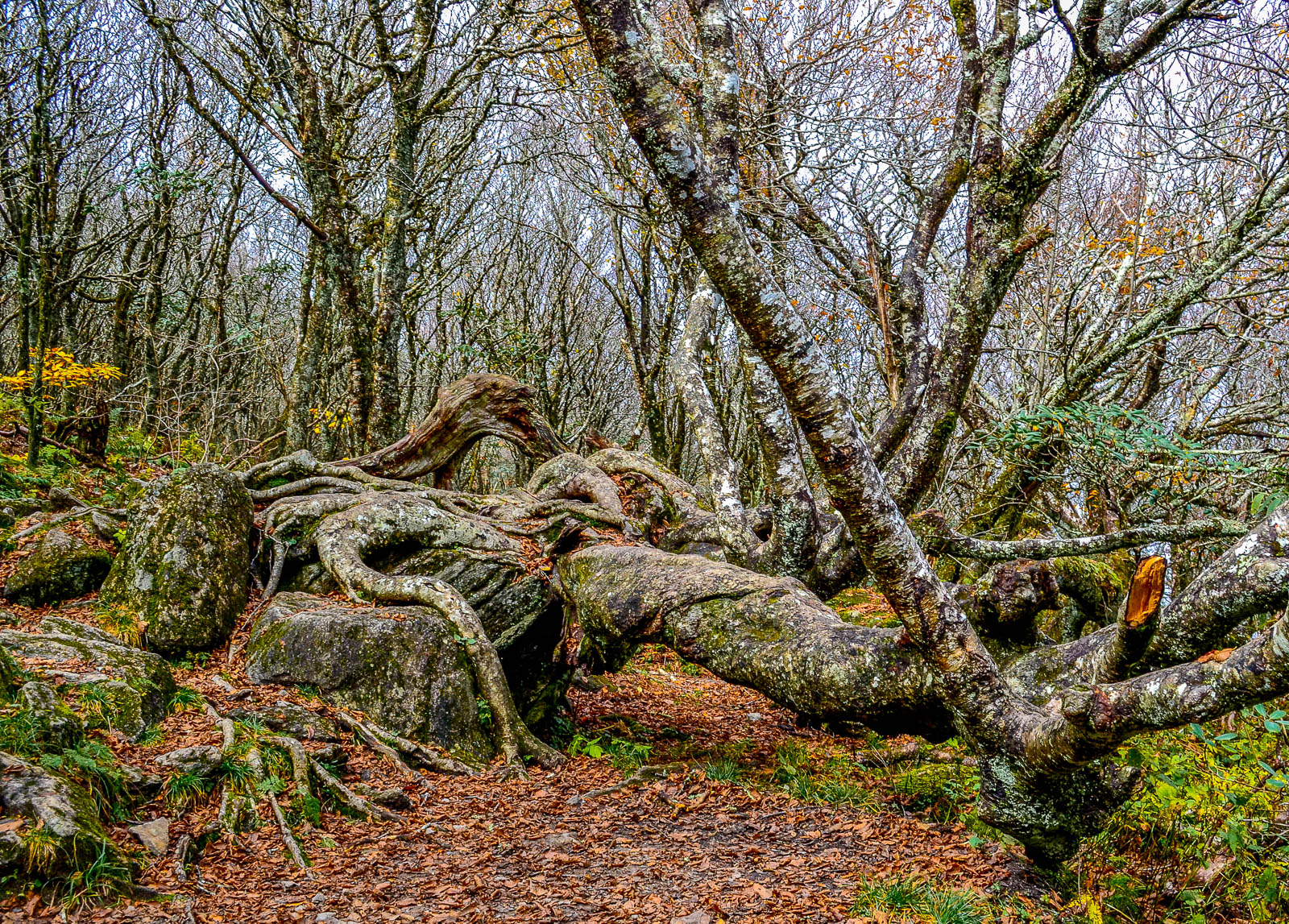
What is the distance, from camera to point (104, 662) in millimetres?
4664

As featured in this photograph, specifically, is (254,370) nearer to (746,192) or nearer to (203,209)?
(203,209)

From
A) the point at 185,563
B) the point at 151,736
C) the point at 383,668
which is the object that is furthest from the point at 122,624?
the point at 383,668

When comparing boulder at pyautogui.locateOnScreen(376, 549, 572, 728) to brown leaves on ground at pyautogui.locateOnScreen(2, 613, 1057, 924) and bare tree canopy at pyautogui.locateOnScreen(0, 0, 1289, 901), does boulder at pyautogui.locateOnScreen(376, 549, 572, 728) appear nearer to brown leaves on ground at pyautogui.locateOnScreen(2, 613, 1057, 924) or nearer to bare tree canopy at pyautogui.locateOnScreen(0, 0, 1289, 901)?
bare tree canopy at pyautogui.locateOnScreen(0, 0, 1289, 901)

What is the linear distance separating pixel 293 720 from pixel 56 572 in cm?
288

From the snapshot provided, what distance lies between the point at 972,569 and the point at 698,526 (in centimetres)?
371

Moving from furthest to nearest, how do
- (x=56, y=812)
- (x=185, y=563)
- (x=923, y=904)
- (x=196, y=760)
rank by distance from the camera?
1. (x=185, y=563)
2. (x=196, y=760)
3. (x=923, y=904)
4. (x=56, y=812)

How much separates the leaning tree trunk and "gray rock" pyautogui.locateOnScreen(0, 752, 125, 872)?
259cm

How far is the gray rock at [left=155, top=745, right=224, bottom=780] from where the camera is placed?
409 cm

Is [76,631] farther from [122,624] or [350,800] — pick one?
[350,800]

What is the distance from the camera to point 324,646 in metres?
5.51

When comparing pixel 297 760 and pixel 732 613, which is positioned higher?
pixel 732 613

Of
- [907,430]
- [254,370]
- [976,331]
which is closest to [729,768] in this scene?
[907,430]

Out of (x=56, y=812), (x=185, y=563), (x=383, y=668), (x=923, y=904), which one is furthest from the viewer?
(x=185, y=563)

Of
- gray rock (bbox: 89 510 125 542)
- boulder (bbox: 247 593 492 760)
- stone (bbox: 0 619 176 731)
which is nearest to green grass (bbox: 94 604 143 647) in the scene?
stone (bbox: 0 619 176 731)
